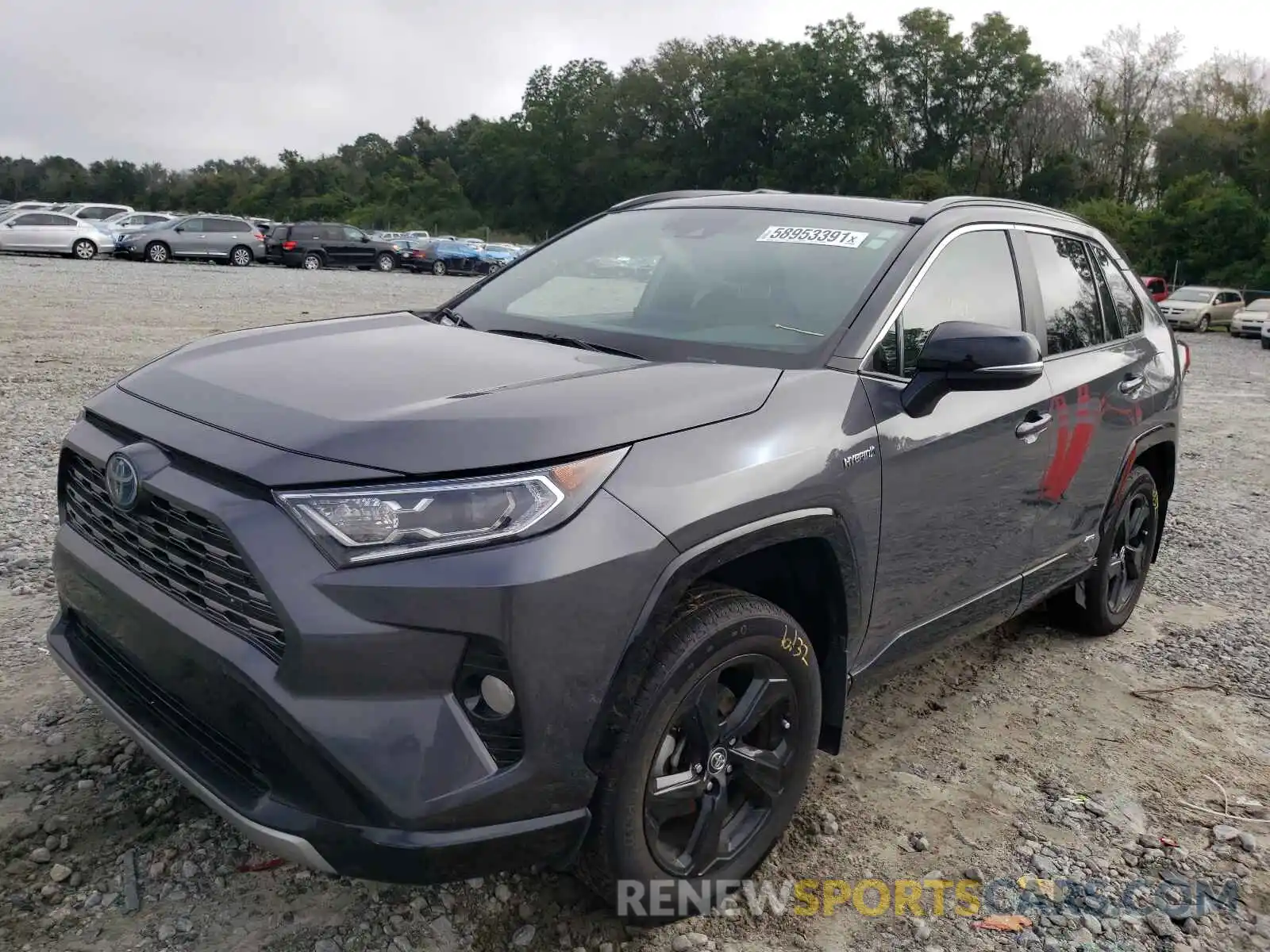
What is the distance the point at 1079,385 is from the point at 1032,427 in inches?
20.2

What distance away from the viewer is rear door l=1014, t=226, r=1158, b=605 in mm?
3744

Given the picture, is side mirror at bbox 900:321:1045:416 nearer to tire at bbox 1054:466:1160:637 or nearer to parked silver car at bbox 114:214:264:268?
tire at bbox 1054:466:1160:637

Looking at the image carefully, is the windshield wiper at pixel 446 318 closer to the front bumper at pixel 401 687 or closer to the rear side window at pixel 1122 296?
the front bumper at pixel 401 687

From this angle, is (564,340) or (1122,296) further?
(1122,296)

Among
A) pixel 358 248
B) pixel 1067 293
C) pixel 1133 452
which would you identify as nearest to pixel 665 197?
pixel 1067 293

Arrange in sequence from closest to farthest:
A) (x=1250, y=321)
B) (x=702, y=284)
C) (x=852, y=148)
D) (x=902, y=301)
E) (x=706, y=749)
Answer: (x=706, y=749)
(x=902, y=301)
(x=702, y=284)
(x=1250, y=321)
(x=852, y=148)

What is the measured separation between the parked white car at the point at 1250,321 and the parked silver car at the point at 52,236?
32.3m

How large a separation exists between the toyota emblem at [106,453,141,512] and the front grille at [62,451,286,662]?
0.08 feet

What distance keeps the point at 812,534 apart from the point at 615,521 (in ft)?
2.16

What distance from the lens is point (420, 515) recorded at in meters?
2.03

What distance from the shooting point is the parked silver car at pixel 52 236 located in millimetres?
28641

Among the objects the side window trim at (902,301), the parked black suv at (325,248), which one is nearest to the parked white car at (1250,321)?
the parked black suv at (325,248)

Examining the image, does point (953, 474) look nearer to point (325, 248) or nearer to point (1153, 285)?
point (1153, 285)

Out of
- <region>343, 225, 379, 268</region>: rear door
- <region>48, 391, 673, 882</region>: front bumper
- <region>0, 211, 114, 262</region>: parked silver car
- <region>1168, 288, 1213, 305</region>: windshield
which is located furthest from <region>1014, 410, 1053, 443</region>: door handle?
<region>343, 225, 379, 268</region>: rear door
